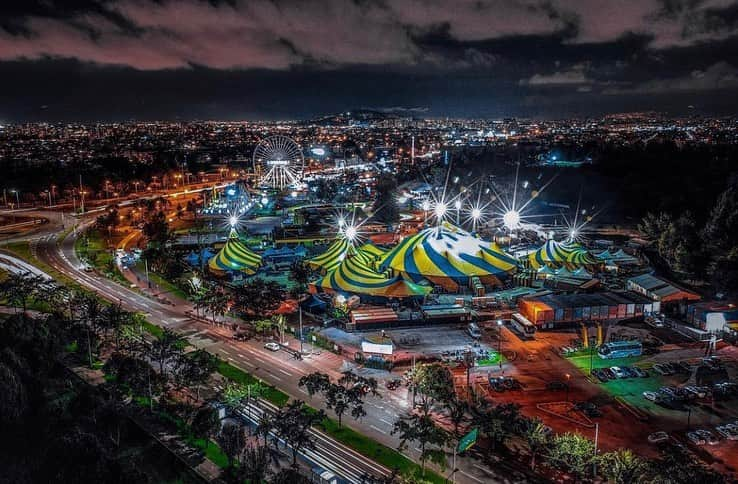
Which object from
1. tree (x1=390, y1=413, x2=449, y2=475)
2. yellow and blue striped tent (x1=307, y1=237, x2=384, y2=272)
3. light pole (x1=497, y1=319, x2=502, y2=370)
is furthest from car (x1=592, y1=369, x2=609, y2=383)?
yellow and blue striped tent (x1=307, y1=237, x2=384, y2=272)

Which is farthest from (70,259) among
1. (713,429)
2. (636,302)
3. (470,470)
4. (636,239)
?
(636,239)

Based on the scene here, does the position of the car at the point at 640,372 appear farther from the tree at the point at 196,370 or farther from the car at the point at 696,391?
the tree at the point at 196,370

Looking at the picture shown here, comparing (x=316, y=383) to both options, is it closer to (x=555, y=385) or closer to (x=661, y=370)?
(x=555, y=385)

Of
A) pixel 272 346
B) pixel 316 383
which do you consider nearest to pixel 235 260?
pixel 272 346

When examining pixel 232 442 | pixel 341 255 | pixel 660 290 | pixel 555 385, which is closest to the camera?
pixel 232 442

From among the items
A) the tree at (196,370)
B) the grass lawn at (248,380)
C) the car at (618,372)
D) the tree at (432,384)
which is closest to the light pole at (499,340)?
the car at (618,372)

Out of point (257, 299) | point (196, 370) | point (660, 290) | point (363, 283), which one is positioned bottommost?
point (196, 370)
